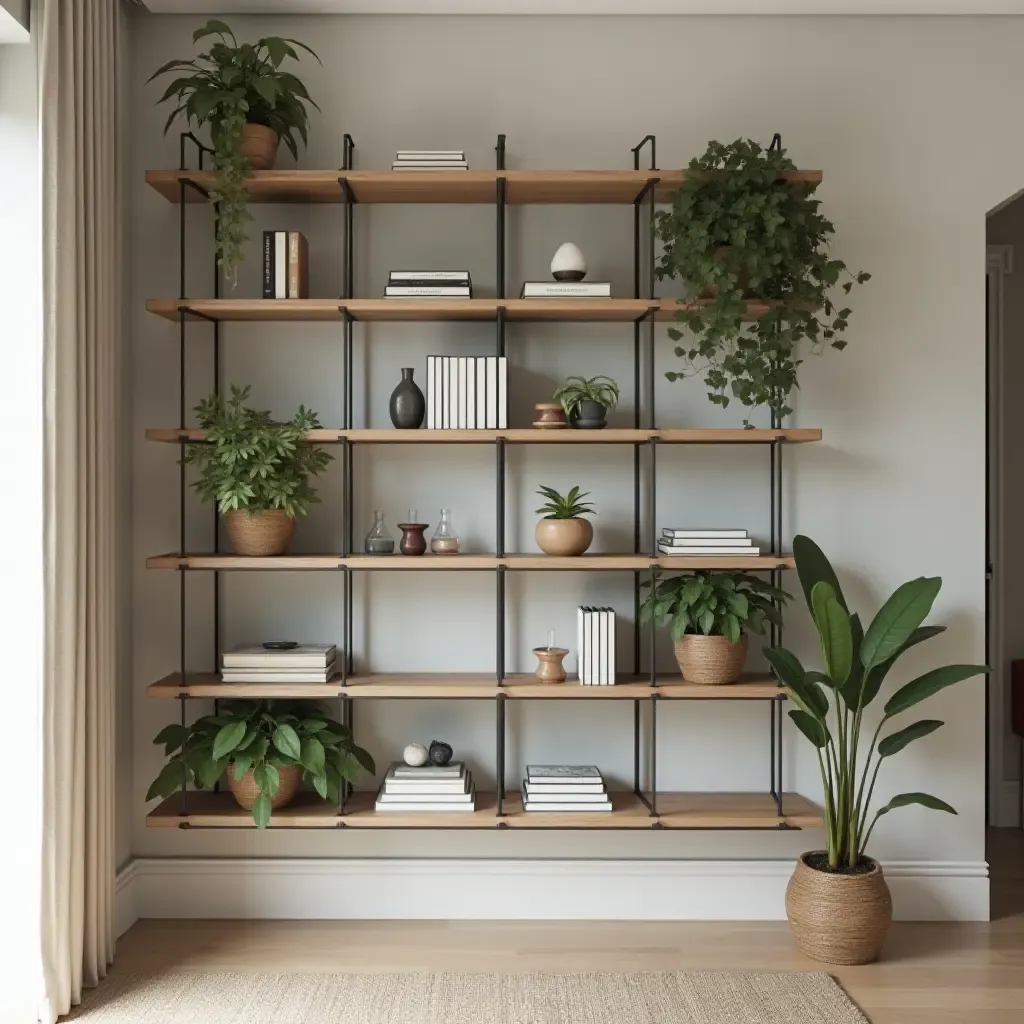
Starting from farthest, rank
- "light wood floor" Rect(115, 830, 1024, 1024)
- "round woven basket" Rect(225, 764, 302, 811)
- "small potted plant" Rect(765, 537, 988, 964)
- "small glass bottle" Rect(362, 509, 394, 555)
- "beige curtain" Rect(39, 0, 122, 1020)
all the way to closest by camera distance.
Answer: "small glass bottle" Rect(362, 509, 394, 555)
"round woven basket" Rect(225, 764, 302, 811)
"small potted plant" Rect(765, 537, 988, 964)
"light wood floor" Rect(115, 830, 1024, 1024)
"beige curtain" Rect(39, 0, 122, 1020)

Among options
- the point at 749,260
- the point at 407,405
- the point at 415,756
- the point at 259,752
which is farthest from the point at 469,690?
the point at 749,260

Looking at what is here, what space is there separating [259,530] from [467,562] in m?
0.61

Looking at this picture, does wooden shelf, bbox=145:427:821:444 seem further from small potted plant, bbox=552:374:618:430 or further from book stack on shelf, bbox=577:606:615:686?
book stack on shelf, bbox=577:606:615:686

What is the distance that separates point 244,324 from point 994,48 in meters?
2.54

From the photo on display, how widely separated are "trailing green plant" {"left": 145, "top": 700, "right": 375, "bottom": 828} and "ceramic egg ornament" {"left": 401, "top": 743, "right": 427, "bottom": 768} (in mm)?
152

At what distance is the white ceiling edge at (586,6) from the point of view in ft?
10.5

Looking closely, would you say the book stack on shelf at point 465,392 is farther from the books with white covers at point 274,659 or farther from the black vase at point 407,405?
the books with white covers at point 274,659

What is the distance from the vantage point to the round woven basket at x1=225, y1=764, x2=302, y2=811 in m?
3.02

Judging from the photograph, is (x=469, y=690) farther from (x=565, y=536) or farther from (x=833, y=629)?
(x=833, y=629)

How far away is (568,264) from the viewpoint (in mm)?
3086

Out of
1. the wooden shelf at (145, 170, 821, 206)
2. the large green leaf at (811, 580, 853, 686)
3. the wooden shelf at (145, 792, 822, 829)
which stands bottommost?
the wooden shelf at (145, 792, 822, 829)

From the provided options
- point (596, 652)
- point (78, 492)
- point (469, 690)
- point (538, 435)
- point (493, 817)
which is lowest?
point (493, 817)

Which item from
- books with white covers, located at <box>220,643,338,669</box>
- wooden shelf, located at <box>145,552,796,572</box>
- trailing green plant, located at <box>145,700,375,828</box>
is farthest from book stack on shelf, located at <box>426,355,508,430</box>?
trailing green plant, located at <box>145,700,375,828</box>

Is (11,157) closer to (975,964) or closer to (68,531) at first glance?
(68,531)
